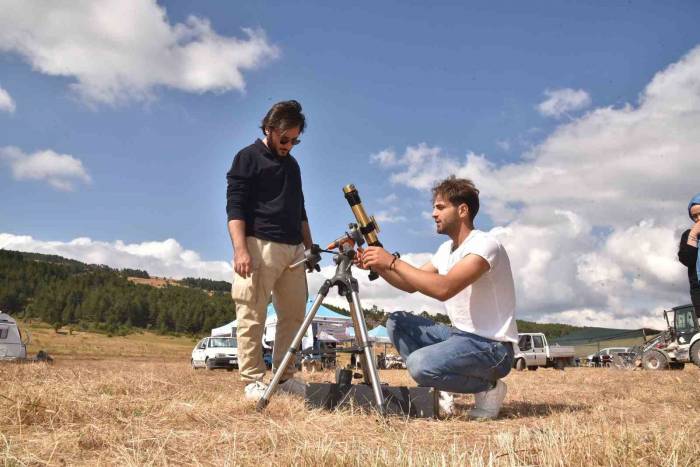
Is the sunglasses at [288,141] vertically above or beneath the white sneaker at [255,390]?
above

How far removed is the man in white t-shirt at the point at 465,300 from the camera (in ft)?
11.3

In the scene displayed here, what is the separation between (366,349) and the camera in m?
3.50

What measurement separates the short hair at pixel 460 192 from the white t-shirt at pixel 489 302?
23 cm

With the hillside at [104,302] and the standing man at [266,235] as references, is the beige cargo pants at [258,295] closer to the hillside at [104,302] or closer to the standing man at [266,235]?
the standing man at [266,235]

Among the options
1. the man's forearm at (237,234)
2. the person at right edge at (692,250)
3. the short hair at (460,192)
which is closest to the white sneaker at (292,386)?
the man's forearm at (237,234)

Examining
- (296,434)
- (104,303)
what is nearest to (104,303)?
(104,303)

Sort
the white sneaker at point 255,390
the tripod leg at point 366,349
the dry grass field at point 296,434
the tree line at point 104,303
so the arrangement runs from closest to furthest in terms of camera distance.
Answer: the dry grass field at point 296,434
the tripod leg at point 366,349
the white sneaker at point 255,390
the tree line at point 104,303

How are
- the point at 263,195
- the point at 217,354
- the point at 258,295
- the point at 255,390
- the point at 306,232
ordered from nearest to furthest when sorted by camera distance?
the point at 255,390 → the point at 258,295 → the point at 263,195 → the point at 306,232 → the point at 217,354

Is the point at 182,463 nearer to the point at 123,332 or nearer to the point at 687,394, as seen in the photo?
the point at 687,394

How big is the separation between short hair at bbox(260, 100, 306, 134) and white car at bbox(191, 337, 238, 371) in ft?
68.8

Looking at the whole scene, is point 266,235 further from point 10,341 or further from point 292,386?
point 10,341

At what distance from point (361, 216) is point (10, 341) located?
19.5 metres

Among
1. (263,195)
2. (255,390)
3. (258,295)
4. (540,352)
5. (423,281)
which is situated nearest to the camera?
(423,281)

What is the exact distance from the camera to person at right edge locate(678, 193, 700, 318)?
184 inches
